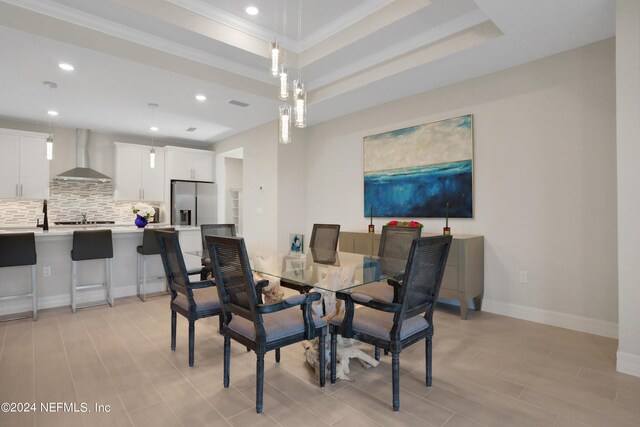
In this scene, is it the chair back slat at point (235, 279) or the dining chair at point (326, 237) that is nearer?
the chair back slat at point (235, 279)

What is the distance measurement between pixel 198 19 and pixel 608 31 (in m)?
3.62

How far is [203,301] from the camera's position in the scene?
2436 millimetres

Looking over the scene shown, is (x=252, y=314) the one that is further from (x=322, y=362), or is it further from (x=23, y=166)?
(x=23, y=166)

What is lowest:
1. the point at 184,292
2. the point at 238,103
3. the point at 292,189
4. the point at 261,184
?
the point at 184,292

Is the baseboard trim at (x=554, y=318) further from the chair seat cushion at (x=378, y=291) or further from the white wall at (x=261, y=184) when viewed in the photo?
the white wall at (x=261, y=184)

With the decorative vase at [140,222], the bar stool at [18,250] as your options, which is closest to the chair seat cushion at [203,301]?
the bar stool at [18,250]

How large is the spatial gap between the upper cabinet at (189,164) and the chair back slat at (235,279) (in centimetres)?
548

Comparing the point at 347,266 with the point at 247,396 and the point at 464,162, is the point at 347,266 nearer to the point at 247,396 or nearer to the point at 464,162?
the point at 247,396

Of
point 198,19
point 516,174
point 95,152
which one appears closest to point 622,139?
point 516,174

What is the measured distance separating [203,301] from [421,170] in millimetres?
2967

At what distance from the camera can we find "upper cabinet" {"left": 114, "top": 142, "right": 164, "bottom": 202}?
6.43 m

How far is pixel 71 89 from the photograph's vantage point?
Answer: 4102 millimetres

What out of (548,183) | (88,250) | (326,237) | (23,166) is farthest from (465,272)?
(23,166)

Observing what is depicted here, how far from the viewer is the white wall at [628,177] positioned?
2.26 m
